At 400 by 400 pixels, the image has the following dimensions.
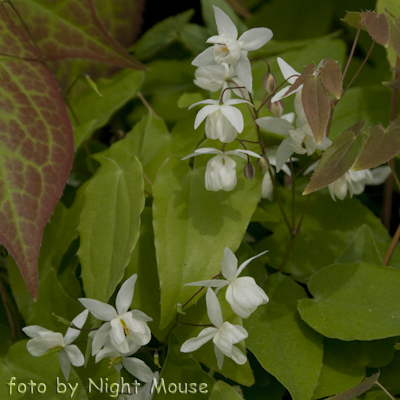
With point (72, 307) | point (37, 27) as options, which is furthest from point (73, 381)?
point (37, 27)

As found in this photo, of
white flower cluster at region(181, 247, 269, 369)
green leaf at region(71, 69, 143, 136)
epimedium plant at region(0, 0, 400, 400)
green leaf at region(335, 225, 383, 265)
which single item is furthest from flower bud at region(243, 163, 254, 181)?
green leaf at region(71, 69, 143, 136)

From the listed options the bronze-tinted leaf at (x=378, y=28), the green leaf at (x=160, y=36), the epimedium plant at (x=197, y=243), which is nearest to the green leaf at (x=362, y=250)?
the epimedium plant at (x=197, y=243)

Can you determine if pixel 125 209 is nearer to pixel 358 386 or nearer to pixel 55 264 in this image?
pixel 55 264

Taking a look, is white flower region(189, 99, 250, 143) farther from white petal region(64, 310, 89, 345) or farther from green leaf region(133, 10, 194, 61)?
green leaf region(133, 10, 194, 61)

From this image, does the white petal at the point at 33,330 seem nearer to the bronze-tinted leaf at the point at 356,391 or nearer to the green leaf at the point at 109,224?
the green leaf at the point at 109,224

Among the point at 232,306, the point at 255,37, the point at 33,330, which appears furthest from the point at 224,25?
the point at 33,330
